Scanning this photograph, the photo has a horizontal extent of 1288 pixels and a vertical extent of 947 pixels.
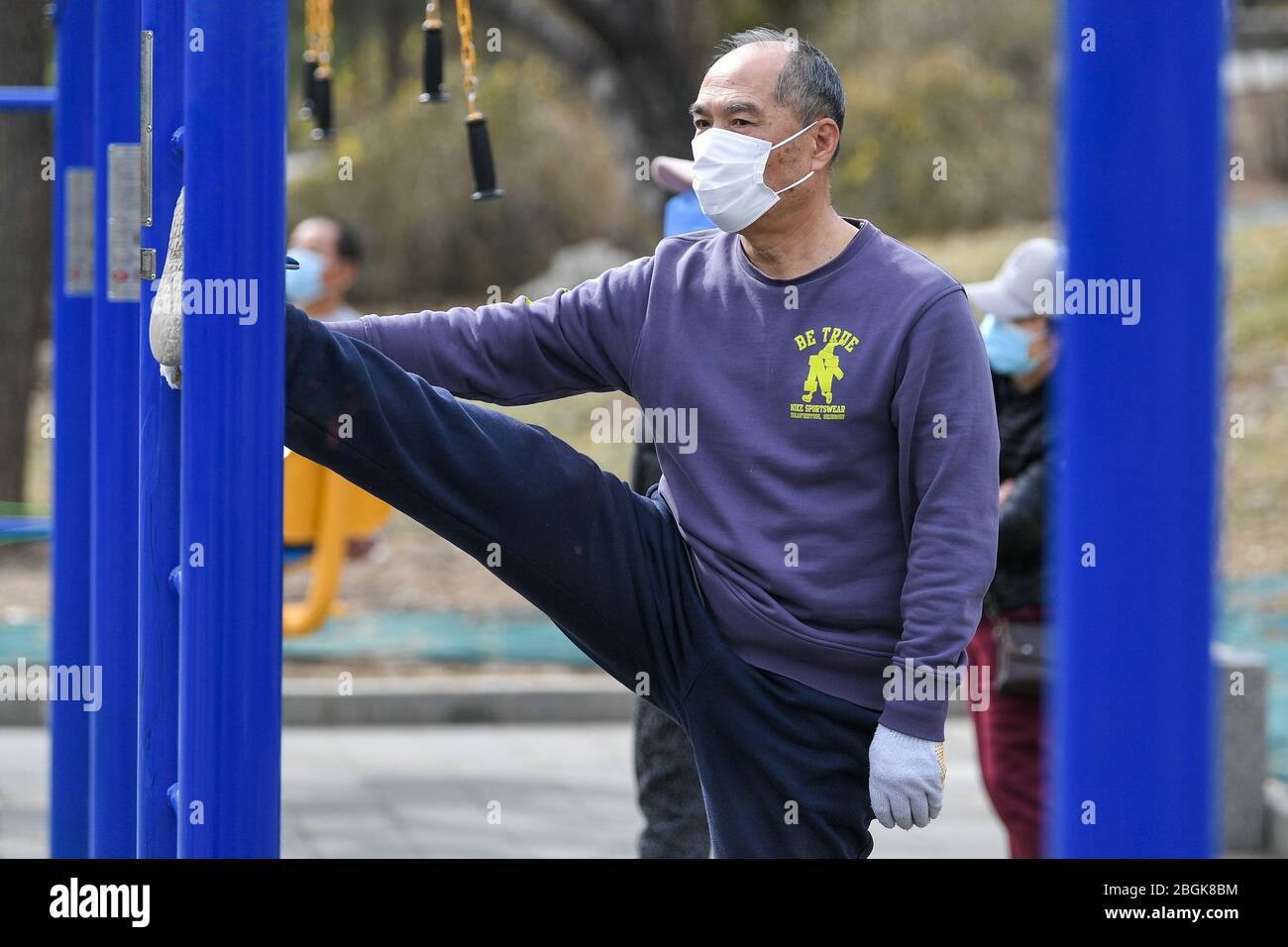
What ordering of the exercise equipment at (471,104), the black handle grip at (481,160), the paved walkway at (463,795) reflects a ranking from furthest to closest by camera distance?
the paved walkway at (463,795), the black handle grip at (481,160), the exercise equipment at (471,104)

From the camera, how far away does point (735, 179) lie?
2785 millimetres

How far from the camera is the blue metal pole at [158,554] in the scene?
2.68 metres

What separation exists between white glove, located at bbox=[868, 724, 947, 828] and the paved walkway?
2.62 m

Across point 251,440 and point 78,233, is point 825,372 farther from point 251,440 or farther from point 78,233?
point 78,233

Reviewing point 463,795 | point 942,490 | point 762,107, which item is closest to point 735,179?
point 762,107

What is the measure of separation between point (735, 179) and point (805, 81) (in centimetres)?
20

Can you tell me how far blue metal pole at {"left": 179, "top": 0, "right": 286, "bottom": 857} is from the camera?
7.22 feet

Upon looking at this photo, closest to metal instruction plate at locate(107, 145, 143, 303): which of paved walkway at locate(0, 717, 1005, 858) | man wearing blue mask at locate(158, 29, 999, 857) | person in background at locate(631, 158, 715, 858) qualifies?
man wearing blue mask at locate(158, 29, 999, 857)

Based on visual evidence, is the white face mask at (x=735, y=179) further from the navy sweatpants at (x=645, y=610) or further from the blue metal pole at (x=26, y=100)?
the blue metal pole at (x=26, y=100)

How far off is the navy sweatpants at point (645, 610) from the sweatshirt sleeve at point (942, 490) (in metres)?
0.16

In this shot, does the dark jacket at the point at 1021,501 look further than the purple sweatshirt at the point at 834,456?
Yes

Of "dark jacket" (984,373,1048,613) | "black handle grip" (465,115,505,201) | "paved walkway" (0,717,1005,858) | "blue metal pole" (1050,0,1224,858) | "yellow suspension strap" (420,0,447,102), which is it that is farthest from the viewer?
"paved walkway" (0,717,1005,858)

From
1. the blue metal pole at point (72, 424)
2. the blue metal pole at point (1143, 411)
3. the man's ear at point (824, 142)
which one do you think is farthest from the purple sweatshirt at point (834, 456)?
the blue metal pole at point (1143, 411)

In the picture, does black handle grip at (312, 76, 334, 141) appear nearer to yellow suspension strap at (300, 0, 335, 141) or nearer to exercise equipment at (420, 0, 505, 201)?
yellow suspension strap at (300, 0, 335, 141)
